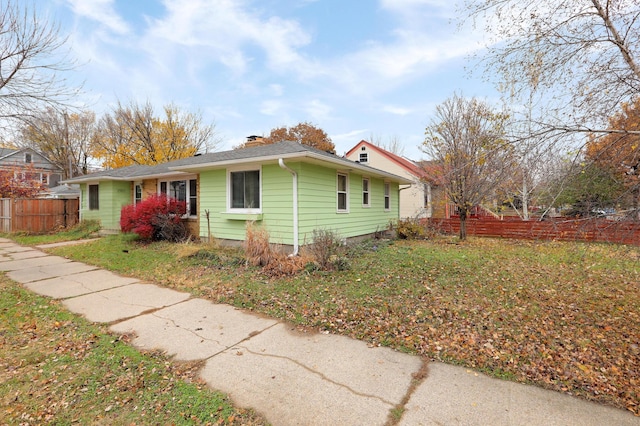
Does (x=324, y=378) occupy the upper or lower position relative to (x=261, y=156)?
lower

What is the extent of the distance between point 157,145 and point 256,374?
26316mm

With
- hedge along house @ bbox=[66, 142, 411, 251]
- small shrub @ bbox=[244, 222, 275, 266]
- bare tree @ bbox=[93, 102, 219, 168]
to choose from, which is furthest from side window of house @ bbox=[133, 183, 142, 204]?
bare tree @ bbox=[93, 102, 219, 168]

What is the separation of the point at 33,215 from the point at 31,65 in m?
10.6

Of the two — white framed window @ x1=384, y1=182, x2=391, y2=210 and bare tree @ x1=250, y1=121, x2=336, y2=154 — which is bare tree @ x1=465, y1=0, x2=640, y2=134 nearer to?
white framed window @ x1=384, y1=182, x2=391, y2=210

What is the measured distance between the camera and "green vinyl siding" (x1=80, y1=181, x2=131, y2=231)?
1330cm

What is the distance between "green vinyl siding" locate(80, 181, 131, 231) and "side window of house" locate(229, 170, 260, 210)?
24.9 feet

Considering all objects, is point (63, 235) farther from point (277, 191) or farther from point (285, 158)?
point (285, 158)

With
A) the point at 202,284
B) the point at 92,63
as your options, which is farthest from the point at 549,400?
the point at 92,63

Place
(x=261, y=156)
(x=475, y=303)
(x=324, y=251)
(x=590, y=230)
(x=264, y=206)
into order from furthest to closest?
1. (x=264, y=206)
2. (x=261, y=156)
3. (x=324, y=251)
4. (x=475, y=303)
5. (x=590, y=230)

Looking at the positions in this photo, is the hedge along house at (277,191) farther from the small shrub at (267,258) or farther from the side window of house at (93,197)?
the side window of house at (93,197)

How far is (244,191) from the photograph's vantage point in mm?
9016

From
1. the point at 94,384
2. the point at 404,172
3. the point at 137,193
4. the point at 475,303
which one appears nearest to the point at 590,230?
the point at 475,303

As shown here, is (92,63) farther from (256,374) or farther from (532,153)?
(532,153)

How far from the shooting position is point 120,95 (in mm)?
23766
